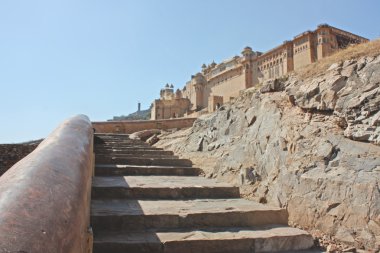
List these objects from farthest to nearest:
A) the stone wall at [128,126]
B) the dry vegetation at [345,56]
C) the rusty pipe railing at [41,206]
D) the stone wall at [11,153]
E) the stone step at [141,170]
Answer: the stone wall at [128,126] → the stone wall at [11,153] → the stone step at [141,170] → the dry vegetation at [345,56] → the rusty pipe railing at [41,206]

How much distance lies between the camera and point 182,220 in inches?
160

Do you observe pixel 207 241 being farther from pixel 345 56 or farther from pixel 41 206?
pixel 345 56

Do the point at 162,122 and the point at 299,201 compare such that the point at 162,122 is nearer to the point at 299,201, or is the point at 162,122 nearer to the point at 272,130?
the point at 272,130

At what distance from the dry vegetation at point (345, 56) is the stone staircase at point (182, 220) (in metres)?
2.33

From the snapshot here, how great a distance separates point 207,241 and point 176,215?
24.5 inches

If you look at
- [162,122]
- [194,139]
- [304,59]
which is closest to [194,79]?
[304,59]

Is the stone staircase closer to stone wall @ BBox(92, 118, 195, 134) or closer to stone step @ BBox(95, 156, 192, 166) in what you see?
stone step @ BBox(95, 156, 192, 166)

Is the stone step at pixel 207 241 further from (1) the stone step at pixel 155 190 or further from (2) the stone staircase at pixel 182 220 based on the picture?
(1) the stone step at pixel 155 190

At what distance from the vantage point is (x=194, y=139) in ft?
28.6

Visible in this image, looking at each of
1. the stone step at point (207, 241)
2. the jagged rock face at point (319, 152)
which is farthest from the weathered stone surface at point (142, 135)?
the stone step at point (207, 241)

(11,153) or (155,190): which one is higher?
(11,153)

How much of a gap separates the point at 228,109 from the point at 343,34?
1487 inches

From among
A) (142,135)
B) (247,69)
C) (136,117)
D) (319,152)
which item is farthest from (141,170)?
(136,117)

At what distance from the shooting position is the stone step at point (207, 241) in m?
Result: 3.37
